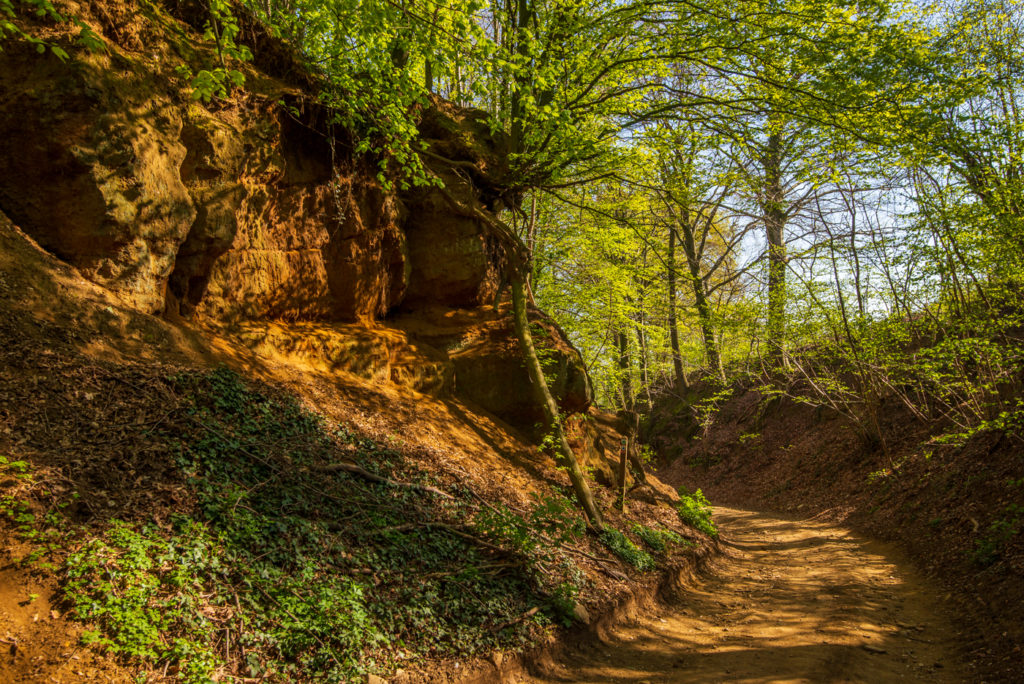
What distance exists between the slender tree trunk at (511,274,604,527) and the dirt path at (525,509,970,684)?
195 centimetres

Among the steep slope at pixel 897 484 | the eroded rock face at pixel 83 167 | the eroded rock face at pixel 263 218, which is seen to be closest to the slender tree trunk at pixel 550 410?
the eroded rock face at pixel 263 218

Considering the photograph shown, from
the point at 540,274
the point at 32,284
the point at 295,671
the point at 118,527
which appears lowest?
the point at 295,671

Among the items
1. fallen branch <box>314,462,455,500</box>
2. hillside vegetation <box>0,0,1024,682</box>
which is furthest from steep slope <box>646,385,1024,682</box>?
fallen branch <box>314,462,455,500</box>

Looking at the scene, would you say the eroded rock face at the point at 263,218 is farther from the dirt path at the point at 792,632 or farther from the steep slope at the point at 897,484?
the steep slope at the point at 897,484

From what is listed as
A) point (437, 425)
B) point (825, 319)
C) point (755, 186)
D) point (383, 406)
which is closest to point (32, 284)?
point (383, 406)

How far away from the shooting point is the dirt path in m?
5.52

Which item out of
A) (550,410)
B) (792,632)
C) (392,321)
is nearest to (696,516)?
(550,410)

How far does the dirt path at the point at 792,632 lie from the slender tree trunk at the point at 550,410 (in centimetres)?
195

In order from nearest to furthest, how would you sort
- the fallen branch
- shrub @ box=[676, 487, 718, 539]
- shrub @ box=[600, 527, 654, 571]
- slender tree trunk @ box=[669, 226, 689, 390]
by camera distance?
the fallen branch < shrub @ box=[600, 527, 654, 571] < shrub @ box=[676, 487, 718, 539] < slender tree trunk @ box=[669, 226, 689, 390]

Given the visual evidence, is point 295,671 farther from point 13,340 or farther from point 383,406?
point 383,406

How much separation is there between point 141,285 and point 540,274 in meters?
10.4

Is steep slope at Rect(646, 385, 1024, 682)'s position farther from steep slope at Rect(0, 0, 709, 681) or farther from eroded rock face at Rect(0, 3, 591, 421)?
eroded rock face at Rect(0, 3, 591, 421)

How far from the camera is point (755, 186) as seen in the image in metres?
11.6

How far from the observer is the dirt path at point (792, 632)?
5.52 metres
